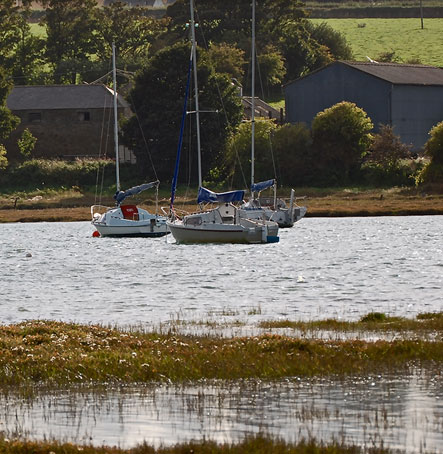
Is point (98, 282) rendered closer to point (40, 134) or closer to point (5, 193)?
point (5, 193)

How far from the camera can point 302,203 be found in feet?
338

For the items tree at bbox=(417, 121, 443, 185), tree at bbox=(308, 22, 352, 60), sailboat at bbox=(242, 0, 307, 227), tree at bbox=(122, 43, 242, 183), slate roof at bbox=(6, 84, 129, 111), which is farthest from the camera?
tree at bbox=(308, 22, 352, 60)

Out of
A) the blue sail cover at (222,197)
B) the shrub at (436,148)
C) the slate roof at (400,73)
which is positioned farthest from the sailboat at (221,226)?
the slate roof at (400,73)

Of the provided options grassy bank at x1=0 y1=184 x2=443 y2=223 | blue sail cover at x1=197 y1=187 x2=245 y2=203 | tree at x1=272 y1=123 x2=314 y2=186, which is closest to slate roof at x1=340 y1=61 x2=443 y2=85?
tree at x1=272 y1=123 x2=314 y2=186

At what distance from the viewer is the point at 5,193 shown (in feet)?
385

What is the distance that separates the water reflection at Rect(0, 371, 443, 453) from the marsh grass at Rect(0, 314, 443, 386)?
77 centimetres

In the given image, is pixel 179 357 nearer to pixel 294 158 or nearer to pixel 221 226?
pixel 221 226

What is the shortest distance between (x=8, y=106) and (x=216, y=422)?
392 feet

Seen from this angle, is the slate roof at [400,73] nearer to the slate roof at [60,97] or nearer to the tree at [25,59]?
the slate roof at [60,97]

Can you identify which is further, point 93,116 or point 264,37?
point 264,37

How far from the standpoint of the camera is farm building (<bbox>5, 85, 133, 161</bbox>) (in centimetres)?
13338

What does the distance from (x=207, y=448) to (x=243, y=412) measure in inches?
124

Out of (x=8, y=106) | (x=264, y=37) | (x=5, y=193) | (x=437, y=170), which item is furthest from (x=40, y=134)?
(x=437, y=170)

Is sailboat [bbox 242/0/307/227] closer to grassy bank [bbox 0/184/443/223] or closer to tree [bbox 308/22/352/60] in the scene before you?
grassy bank [bbox 0/184/443/223]
